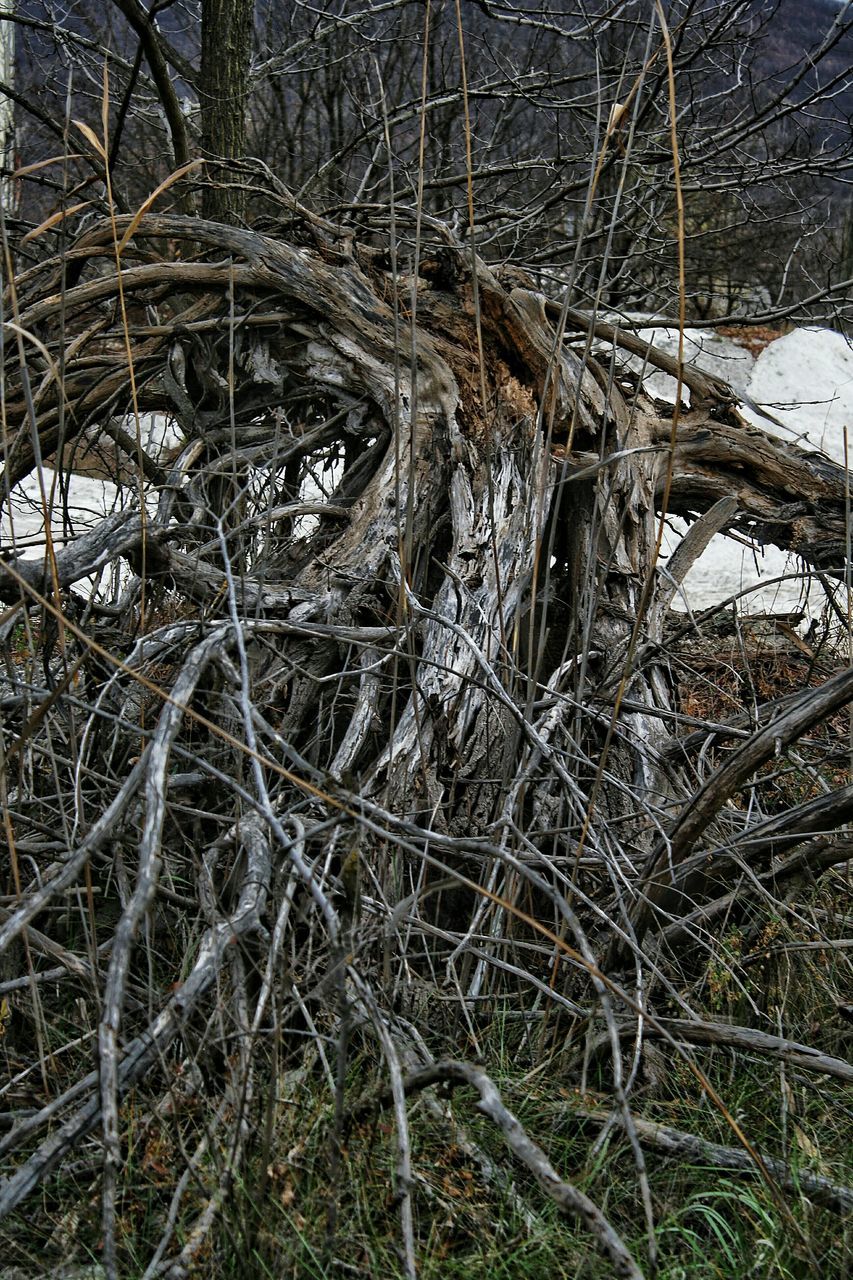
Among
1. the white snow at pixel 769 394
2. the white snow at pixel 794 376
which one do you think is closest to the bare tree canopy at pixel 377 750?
the white snow at pixel 769 394

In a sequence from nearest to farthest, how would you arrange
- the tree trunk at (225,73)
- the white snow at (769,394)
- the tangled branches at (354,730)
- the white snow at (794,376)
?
1. the tangled branches at (354,730)
2. the tree trunk at (225,73)
3. the white snow at (769,394)
4. the white snow at (794,376)

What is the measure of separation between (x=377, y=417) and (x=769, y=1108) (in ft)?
7.65

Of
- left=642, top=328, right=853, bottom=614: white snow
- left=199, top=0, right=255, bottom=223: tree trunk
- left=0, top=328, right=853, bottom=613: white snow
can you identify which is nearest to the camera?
left=199, top=0, right=255, bottom=223: tree trunk

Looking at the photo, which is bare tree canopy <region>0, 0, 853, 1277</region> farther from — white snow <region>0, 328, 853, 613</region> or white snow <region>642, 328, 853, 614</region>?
white snow <region>642, 328, 853, 614</region>

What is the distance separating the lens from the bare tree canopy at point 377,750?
1635 millimetres

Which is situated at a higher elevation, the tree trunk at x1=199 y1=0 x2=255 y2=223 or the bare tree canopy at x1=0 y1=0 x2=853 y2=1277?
the tree trunk at x1=199 y1=0 x2=255 y2=223

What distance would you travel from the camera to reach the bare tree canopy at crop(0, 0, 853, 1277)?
1.63 metres

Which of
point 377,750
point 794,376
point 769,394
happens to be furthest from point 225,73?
point 794,376

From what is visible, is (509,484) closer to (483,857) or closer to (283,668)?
(283,668)

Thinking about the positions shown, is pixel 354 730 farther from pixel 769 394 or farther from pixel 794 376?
pixel 794 376

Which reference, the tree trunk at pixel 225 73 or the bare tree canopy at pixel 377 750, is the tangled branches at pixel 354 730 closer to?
the bare tree canopy at pixel 377 750

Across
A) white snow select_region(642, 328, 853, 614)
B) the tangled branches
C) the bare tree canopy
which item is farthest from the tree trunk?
white snow select_region(642, 328, 853, 614)

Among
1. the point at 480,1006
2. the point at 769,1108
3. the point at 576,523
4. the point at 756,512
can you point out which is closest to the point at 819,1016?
the point at 769,1108

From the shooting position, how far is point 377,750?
2953 mm
